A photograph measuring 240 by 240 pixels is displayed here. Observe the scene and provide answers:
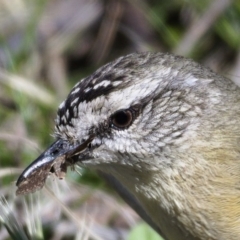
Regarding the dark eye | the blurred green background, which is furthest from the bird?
the blurred green background

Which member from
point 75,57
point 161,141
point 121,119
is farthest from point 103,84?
point 75,57

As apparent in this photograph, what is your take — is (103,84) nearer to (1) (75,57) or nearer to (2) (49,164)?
(2) (49,164)

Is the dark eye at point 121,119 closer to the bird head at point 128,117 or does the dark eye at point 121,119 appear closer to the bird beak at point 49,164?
the bird head at point 128,117

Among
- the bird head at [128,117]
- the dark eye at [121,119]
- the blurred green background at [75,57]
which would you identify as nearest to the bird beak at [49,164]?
the bird head at [128,117]

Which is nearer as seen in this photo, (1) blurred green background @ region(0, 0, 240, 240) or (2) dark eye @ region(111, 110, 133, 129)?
(2) dark eye @ region(111, 110, 133, 129)

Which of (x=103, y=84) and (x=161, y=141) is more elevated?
(x=103, y=84)

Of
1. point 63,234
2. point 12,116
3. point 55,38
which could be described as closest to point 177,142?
point 63,234

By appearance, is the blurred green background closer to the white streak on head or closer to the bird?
the bird
